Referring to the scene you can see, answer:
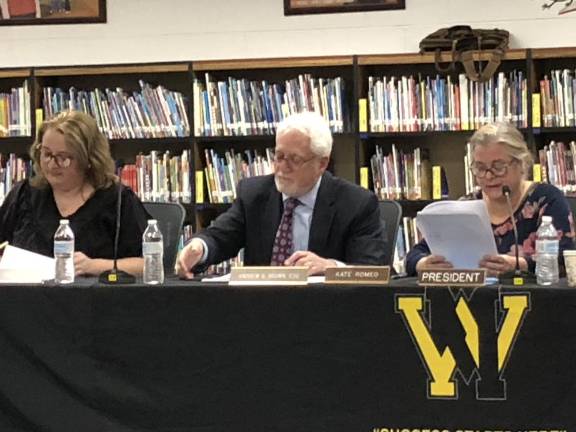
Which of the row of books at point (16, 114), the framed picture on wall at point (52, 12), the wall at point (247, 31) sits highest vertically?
the framed picture on wall at point (52, 12)

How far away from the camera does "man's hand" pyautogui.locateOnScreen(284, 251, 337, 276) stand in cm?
297

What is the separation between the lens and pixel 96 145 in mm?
3531

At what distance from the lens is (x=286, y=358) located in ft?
8.48

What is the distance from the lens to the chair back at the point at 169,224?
3.68 m

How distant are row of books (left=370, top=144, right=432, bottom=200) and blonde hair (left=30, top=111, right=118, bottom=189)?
2.09 metres

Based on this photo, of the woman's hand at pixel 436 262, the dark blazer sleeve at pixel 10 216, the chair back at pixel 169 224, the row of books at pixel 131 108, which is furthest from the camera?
the row of books at pixel 131 108

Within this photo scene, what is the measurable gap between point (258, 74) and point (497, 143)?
262cm

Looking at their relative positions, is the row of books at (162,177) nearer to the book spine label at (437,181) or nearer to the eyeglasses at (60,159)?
the book spine label at (437,181)

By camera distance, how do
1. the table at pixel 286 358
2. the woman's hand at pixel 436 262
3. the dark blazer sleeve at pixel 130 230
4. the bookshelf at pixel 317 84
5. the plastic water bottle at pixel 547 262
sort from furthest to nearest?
the bookshelf at pixel 317 84
the dark blazer sleeve at pixel 130 230
the woman's hand at pixel 436 262
the plastic water bottle at pixel 547 262
the table at pixel 286 358

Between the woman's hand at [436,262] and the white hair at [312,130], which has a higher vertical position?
the white hair at [312,130]

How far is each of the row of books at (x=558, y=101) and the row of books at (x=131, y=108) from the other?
196 cm

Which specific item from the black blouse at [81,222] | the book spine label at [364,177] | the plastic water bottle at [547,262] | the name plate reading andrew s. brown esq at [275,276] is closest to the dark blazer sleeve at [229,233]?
the black blouse at [81,222]

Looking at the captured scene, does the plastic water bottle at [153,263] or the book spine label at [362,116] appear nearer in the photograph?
the plastic water bottle at [153,263]

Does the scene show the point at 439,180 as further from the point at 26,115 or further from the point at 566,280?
the point at 566,280
